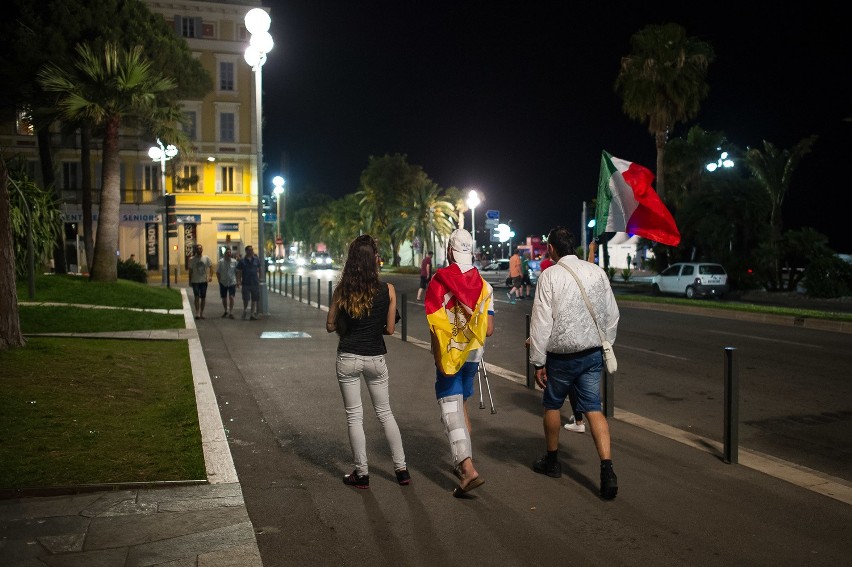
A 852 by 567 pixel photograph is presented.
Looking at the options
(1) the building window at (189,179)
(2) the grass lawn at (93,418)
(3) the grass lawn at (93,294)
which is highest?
(1) the building window at (189,179)

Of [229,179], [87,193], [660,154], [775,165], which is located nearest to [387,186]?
[229,179]

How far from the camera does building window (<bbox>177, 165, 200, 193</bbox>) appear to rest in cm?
5060

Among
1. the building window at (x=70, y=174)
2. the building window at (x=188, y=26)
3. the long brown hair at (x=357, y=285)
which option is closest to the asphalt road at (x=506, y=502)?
the long brown hair at (x=357, y=285)

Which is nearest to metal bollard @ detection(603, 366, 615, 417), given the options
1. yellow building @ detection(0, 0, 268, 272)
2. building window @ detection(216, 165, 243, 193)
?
yellow building @ detection(0, 0, 268, 272)

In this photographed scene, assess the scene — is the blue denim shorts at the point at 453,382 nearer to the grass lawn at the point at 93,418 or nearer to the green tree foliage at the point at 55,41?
the grass lawn at the point at 93,418

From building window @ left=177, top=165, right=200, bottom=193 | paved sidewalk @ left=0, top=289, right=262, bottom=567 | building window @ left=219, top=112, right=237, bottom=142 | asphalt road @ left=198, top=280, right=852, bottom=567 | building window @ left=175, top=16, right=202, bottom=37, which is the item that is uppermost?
building window @ left=175, top=16, right=202, bottom=37

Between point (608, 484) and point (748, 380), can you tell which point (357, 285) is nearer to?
point (608, 484)

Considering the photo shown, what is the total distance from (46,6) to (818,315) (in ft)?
88.6

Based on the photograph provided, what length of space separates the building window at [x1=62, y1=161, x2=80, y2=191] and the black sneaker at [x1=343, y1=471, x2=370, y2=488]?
52532 millimetres

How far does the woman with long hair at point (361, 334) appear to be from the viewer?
5684mm

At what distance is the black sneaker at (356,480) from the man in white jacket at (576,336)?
4.98 feet

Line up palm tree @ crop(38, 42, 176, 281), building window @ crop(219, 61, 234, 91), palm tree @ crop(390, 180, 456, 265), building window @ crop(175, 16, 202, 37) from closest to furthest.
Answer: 1. palm tree @ crop(38, 42, 176, 281)
2. building window @ crop(175, 16, 202, 37)
3. building window @ crop(219, 61, 234, 91)
4. palm tree @ crop(390, 180, 456, 265)

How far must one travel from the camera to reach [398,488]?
5824 millimetres

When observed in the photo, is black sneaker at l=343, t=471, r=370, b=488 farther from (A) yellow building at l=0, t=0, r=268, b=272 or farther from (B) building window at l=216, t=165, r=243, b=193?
(B) building window at l=216, t=165, r=243, b=193
